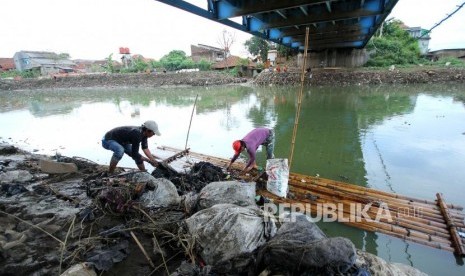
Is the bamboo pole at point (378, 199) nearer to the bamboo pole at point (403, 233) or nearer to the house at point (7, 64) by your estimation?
the bamboo pole at point (403, 233)

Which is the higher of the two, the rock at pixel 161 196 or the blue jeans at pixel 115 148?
the blue jeans at pixel 115 148

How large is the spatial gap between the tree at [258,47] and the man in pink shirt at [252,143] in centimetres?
3101

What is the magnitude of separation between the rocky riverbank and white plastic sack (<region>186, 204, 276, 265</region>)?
19.7 m

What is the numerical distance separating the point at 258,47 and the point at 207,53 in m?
13.6

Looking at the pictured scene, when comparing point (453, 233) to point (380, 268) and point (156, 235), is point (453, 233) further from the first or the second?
point (156, 235)

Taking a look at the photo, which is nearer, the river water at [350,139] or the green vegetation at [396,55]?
the river water at [350,139]

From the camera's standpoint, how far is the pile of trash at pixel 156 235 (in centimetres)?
195

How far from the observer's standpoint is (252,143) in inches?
165

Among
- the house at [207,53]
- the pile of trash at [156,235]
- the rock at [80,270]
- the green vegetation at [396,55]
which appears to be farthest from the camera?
the house at [207,53]

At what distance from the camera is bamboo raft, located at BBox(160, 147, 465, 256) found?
288 cm

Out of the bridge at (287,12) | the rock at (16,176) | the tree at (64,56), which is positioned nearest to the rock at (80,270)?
the rock at (16,176)

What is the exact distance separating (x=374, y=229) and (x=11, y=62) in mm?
68243

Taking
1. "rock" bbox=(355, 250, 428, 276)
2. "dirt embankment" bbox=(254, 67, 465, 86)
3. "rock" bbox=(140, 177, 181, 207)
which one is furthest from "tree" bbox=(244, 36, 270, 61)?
"rock" bbox=(355, 250, 428, 276)

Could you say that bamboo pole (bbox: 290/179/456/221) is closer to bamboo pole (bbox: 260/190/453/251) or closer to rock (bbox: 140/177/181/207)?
bamboo pole (bbox: 260/190/453/251)
